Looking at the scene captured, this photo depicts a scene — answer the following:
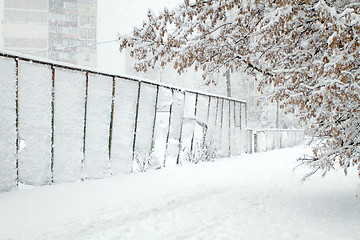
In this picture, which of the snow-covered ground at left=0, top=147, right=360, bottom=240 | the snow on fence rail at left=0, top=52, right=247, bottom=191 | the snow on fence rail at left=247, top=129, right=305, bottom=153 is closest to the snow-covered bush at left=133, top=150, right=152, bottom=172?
the snow on fence rail at left=0, top=52, right=247, bottom=191

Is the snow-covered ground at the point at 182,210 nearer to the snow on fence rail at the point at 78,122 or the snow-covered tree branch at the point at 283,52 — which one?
the snow on fence rail at the point at 78,122


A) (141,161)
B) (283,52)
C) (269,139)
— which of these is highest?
(283,52)

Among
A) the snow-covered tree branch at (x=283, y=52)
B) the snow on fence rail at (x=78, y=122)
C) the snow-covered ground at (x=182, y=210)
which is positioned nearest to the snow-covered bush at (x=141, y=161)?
the snow on fence rail at (x=78, y=122)

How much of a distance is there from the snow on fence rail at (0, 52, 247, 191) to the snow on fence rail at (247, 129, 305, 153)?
32.2ft

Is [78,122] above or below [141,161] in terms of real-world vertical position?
above

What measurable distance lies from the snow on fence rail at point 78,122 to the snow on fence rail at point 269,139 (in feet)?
32.2

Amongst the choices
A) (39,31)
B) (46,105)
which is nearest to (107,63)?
(39,31)

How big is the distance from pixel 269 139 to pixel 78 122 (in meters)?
18.2

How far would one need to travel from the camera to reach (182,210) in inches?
194

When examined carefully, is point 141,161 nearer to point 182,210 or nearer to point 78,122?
point 78,122

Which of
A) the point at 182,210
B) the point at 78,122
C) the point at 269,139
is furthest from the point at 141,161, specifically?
the point at 269,139

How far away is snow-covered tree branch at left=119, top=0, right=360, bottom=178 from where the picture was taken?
3.82m

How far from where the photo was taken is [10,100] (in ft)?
19.9

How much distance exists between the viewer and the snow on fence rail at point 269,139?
67.6ft
